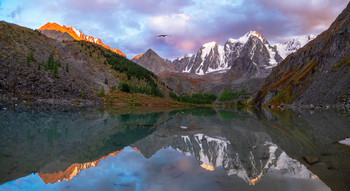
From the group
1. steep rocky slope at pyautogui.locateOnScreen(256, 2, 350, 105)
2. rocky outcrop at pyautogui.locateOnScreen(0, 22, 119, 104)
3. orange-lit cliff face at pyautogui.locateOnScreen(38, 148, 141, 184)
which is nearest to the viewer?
orange-lit cliff face at pyautogui.locateOnScreen(38, 148, 141, 184)

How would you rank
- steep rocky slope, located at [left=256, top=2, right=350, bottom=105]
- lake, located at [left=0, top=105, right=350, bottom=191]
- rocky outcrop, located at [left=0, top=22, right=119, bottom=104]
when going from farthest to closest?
steep rocky slope, located at [left=256, top=2, right=350, bottom=105] → rocky outcrop, located at [left=0, top=22, right=119, bottom=104] → lake, located at [left=0, top=105, right=350, bottom=191]

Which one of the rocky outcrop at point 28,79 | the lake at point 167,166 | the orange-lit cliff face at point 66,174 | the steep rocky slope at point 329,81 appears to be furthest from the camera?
the steep rocky slope at point 329,81

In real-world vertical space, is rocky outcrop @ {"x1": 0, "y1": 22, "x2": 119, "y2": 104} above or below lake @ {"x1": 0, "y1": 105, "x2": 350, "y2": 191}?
above

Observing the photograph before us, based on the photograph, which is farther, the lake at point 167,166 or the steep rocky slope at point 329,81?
the steep rocky slope at point 329,81

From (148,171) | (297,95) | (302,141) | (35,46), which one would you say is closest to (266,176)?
(148,171)

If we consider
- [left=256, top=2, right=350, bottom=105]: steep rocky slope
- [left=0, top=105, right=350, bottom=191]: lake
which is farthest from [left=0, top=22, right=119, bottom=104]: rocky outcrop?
[left=256, top=2, right=350, bottom=105]: steep rocky slope

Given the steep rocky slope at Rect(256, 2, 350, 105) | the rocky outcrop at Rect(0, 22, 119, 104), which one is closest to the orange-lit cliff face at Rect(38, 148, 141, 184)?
the rocky outcrop at Rect(0, 22, 119, 104)

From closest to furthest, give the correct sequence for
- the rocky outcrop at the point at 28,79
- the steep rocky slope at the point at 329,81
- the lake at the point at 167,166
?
the lake at the point at 167,166
the rocky outcrop at the point at 28,79
the steep rocky slope at the point at 329,81

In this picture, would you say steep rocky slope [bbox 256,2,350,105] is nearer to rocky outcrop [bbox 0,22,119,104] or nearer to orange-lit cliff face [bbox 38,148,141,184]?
orange-lit cliff face [bbox 38,148,141,184]

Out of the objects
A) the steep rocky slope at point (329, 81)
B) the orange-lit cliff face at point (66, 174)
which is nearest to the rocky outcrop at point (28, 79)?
the orange-lit cliff face at point (66, 174)

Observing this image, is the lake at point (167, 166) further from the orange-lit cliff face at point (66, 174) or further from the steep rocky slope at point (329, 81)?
the steep rocky slope at point (329, 81)

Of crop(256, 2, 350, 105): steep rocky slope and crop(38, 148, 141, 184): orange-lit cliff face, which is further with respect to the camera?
crop(256, 2, 350, 105): steep rocky slope

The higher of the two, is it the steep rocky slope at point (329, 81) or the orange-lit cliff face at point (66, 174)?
the steep rocky slope at point (329, 81)

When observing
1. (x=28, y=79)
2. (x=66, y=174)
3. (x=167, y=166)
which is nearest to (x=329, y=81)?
(x=167, y=166)
